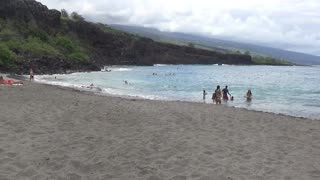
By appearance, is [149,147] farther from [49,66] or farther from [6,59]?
[49,66]

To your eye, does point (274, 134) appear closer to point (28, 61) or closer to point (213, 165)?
point (213, 165)

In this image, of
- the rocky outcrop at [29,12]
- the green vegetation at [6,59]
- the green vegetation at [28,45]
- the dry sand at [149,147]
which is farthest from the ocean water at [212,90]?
the rocky outcrop at [29,12]

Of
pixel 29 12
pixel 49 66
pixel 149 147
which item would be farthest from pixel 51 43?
pixel 149 147

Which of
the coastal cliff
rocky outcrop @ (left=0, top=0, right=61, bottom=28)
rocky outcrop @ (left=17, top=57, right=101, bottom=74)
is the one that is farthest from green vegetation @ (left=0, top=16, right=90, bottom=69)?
rocky outcrop @ (left=0, top=0, right=61, bottom=28)

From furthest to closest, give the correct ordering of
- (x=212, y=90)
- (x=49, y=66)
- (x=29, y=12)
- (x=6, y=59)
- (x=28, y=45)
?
1. (x=29, y=12)
2. (x=28, y=45)
3. (x=49, y=66)
4. (x=6, y=59)
5. (x=212, y=90)

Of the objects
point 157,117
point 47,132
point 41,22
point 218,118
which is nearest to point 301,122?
point 218,118

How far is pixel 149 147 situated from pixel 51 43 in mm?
120646

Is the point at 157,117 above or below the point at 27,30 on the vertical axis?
below

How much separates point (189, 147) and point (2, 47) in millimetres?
71495

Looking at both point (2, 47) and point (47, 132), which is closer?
point (47, 132)

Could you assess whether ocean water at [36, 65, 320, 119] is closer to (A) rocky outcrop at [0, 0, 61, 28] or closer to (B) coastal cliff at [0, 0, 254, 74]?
(B) coastal cliff at [0, 0, 254, 74]

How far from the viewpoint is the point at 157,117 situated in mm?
20344

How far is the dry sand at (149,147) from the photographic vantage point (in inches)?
419

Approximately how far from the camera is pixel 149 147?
1325 cm
